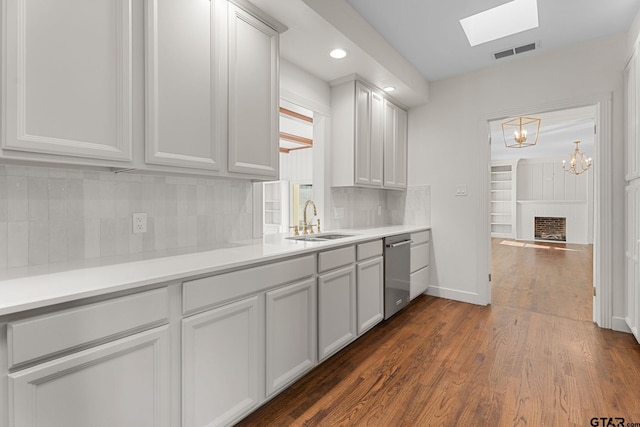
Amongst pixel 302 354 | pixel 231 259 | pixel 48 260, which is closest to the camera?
pixel 48 260

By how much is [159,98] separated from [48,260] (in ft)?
2.96

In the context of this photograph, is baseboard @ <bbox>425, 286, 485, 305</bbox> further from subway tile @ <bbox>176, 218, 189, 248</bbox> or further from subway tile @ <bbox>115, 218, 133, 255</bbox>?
subway tile @ <bbox>115, 218, 133, 255</bbox>

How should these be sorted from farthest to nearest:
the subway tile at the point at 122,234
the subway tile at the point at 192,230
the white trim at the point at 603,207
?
the white trim at the point at 603,207 < the subway tile at the point at 192,230 < the subway tile at the point at 122,234

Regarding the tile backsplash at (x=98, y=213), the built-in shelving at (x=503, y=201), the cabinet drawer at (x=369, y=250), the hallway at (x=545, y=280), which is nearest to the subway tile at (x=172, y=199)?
the tile backsplash at (x=98, y=213)

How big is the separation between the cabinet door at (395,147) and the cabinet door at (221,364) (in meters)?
2.52

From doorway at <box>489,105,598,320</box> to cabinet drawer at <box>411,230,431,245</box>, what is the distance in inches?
41.7

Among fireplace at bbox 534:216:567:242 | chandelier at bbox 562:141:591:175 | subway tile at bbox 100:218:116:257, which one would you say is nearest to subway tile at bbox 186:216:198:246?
subway tile at bbox 100:218:116:257

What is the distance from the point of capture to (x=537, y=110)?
323 centimetres

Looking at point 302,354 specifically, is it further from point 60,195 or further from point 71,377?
point 60,195

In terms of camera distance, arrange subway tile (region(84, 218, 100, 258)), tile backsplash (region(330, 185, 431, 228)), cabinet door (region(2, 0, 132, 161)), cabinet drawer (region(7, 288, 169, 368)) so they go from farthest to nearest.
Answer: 1. tile backsplash (region(330, 185, 431, 228))
2. subway tile (region(84, 218, 100, 258))
3. cabinet door (region(2, 0, 132, 161))
4. cabinet drawer (region(7, 288, 169, 368))

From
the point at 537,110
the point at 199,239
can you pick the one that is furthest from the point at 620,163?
the point at 199,239

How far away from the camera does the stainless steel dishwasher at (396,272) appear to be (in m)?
2.92

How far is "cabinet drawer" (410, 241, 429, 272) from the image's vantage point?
3.46 m

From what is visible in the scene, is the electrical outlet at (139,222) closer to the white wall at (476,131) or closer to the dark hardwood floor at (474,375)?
the dark hardwood floor at (474,375)
